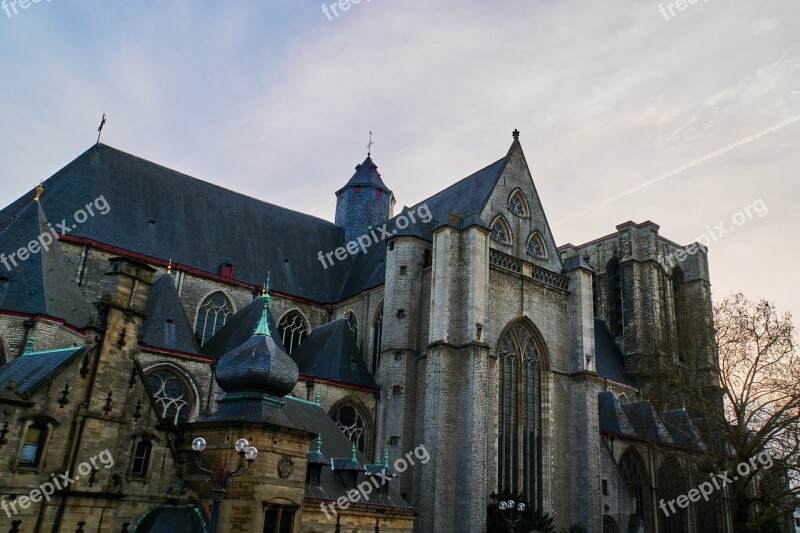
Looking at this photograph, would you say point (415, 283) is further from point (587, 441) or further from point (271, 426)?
point (271, 426)

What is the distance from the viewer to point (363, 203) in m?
32.9

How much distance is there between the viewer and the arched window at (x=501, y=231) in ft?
79.4

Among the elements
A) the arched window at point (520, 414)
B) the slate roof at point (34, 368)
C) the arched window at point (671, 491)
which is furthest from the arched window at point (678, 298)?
the slate roof at point (34, 368)

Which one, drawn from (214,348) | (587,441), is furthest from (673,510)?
(214,348)

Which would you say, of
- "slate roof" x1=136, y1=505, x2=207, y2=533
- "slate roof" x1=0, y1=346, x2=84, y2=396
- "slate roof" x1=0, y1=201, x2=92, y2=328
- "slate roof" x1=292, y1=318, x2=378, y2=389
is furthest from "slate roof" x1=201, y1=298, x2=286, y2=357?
"slate roof" x1=136, y1=505, x2=207, y2=533

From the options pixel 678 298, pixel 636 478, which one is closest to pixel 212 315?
pixel 636 478

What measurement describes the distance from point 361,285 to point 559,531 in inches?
462

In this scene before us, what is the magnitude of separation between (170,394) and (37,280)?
190 inches

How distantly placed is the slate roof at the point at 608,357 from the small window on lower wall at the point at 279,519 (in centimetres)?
2307

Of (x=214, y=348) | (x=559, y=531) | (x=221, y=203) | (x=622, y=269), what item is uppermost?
(x=622, y=269)

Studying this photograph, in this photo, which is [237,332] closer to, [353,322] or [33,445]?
[353,322]

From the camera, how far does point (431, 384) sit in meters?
20.7

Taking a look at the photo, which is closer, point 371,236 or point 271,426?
point 271,426

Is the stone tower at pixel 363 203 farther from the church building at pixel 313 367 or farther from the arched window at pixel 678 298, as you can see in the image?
the arched window at pixel 678 298
